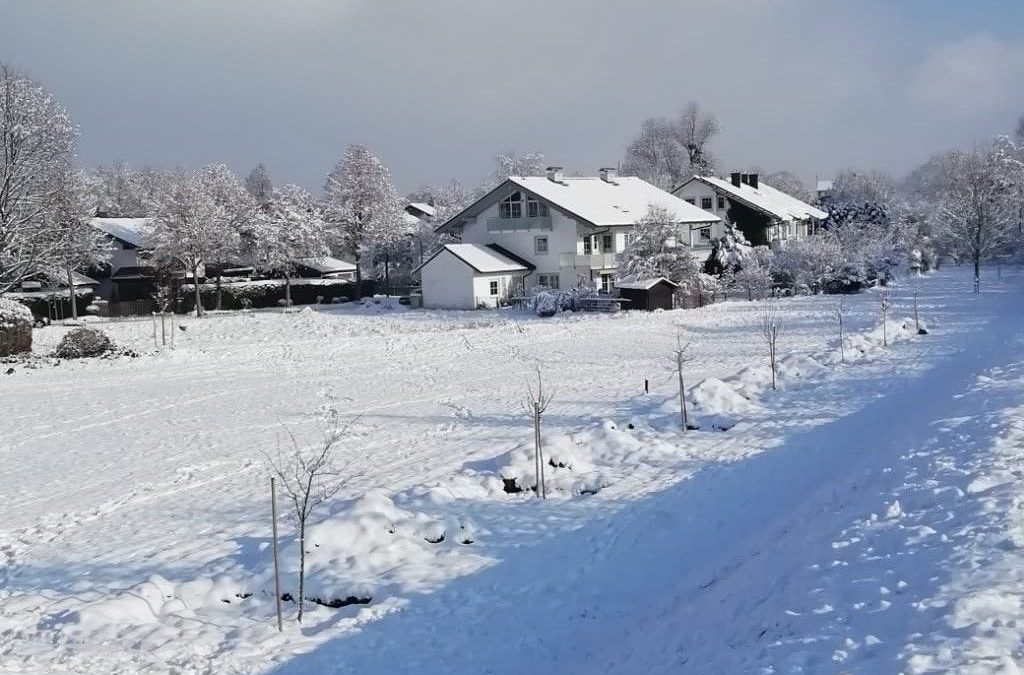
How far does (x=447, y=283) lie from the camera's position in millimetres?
51375

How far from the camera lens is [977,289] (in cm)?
4941

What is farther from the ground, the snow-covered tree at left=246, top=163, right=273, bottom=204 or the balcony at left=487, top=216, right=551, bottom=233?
the snow-covered tree at left=246, top=163, right=273, bottom=204

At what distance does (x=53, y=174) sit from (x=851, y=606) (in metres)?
39.2

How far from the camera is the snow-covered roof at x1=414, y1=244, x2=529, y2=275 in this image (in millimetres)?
50375

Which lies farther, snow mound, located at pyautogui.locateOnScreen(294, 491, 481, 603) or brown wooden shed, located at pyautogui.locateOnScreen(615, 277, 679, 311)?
brown wooden shed, located at pyautogui.locateOnScreen(615, 277, 679, 311)

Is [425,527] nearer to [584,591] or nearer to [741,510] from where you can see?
[584,591]

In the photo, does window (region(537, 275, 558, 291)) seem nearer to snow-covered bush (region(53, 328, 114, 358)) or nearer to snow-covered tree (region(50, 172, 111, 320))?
snow-covered tree (region(50, 172, 111, 320))

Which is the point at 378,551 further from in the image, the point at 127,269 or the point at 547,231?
the point at 127,269

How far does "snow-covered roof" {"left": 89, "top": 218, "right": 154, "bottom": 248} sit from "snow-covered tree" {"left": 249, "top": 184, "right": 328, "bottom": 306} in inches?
268

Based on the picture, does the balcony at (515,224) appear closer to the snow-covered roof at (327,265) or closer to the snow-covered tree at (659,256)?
the snow-covered tree at (659,256)

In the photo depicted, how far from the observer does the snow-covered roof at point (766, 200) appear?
6675 centimetres

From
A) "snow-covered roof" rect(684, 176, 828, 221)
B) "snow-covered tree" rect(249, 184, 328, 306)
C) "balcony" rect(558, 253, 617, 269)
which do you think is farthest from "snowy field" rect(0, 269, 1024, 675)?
"snow-covered roof" rect(684, 176, 828, 221)

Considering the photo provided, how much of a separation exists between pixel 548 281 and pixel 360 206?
646 inches

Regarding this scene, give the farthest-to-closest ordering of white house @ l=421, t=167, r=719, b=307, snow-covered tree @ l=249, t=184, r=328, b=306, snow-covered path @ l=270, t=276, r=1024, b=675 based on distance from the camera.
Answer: snow-covered tree @ l=249, t=184, r=328, b=306 < white house @ l=421, t=167, r=719, b=307 < snow-covered path @ l=270, t=276, r=1024, b=675
